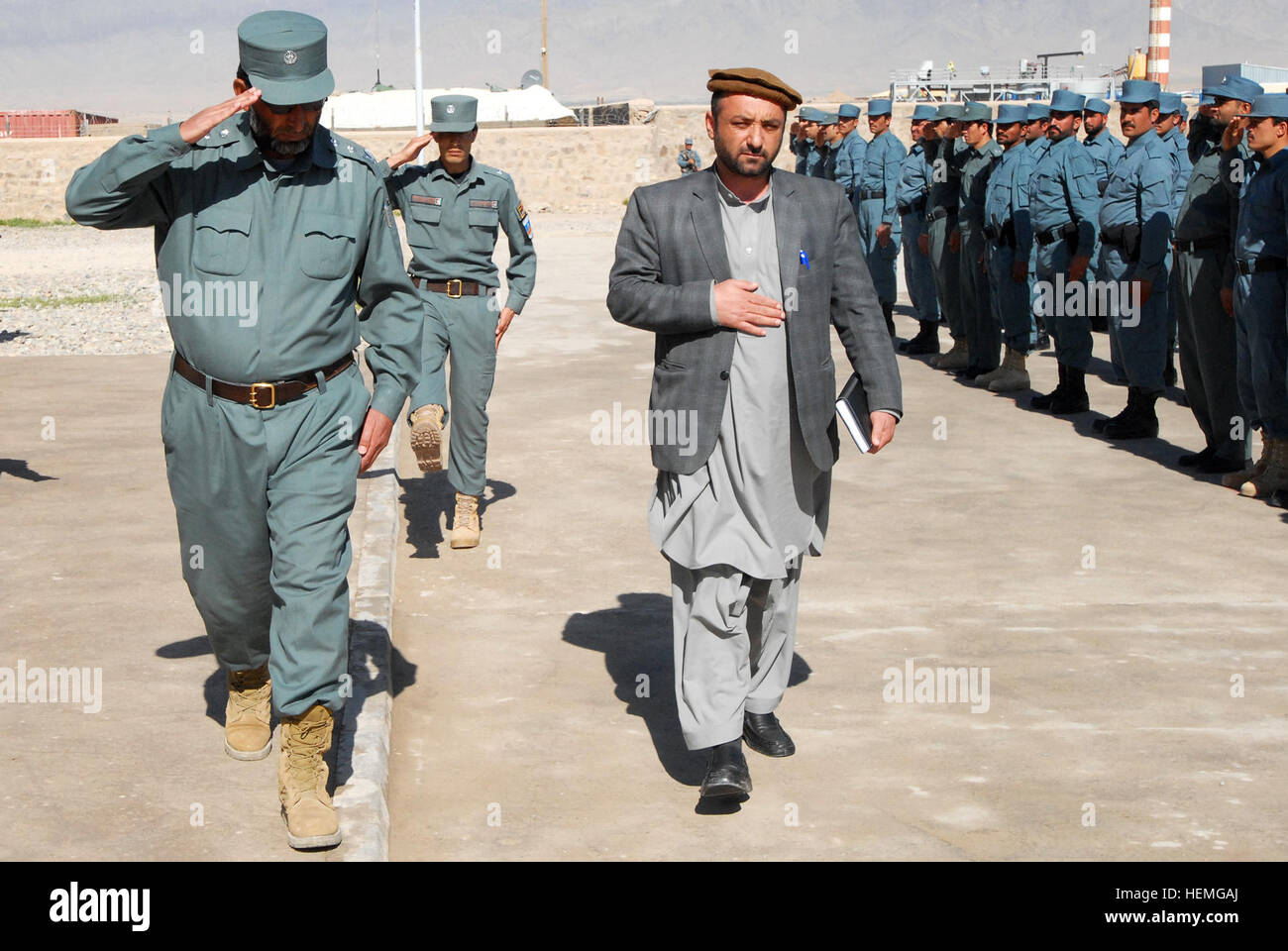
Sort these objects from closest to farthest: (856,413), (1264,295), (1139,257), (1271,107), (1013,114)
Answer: (856,413), (1271,107), (1264,295), (1139,257), (1013,114)

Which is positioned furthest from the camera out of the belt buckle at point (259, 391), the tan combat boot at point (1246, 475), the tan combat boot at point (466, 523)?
the tan combat boot at point (1246, 475)

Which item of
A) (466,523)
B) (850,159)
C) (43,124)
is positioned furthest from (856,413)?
(43,124)

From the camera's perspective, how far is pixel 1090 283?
12328mm

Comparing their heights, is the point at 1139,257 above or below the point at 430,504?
above

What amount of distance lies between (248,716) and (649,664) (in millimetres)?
1753

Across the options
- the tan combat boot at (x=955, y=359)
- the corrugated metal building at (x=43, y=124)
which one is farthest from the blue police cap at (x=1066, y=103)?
the corrugated metal building at (x=43, y=124)

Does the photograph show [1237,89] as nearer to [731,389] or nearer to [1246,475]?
[1246,475]

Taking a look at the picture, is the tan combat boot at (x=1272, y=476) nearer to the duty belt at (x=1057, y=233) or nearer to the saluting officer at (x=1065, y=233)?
the saluting officer at (x=1065, y=233)

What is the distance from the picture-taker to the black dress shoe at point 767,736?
5441mm

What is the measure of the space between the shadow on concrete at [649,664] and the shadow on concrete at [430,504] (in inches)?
56.0

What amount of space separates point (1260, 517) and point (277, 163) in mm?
6181

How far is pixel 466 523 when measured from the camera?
8.30 meters

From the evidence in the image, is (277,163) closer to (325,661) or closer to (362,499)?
(325,661)

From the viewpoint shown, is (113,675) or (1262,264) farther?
(1262,264)
